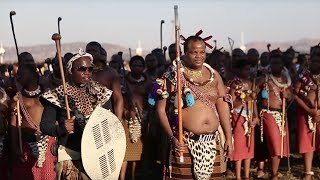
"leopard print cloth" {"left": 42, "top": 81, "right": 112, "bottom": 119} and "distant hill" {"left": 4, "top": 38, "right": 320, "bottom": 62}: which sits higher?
"distant hill" {"left": 4, "top": 38, "right": 320, "bottom": 62}

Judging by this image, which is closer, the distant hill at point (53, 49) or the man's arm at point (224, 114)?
the man's arm at point (224, 114)

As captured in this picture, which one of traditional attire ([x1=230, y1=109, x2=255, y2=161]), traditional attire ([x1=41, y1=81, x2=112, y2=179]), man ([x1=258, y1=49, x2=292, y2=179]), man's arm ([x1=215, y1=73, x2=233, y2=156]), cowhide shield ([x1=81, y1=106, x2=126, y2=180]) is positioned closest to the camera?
cowhide shield ([x1=81, y1=106, x2=126, y2=180])

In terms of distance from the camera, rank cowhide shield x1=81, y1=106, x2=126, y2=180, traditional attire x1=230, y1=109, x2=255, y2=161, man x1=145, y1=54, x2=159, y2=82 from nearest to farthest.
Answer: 1. cowhide shield x1=81, y1=106, x2=126, y2=180
2. traditional attire x1=230, y1=109, x2=255, y2=161
3. man x1=145, y1=54, x2=159, y2=82

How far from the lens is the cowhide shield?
5797mm

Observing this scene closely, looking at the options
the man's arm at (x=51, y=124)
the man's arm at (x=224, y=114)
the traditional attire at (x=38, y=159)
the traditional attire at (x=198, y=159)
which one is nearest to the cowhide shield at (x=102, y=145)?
the man's arm at (x=51, y=124)

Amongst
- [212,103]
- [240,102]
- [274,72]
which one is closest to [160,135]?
[240,102]

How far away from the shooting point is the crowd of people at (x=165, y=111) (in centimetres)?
607

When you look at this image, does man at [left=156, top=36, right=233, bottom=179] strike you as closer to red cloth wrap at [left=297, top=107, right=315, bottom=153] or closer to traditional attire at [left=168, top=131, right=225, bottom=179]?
traditional attire at [left=168, top=131, right=225, bottom=179]

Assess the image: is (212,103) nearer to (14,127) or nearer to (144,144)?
(14,127)

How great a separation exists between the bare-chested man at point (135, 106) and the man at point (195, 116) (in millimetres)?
3057

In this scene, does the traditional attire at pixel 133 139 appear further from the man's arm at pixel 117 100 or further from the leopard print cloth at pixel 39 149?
the leopard print cloth at pixel 39 149

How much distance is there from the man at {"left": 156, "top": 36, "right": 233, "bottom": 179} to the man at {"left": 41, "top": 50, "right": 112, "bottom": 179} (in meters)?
0.88

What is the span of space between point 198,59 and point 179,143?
0.92 m

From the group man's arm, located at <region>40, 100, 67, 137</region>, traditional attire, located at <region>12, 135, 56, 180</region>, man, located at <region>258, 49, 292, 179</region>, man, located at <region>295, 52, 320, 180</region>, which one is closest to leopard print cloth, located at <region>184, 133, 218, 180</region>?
man's arm, located at <region>40, 100, 67, 137</region>
